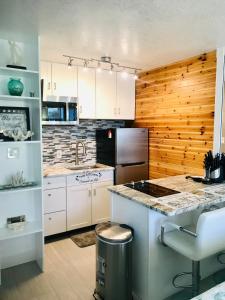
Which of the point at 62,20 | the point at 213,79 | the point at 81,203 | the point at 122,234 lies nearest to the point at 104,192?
the point at 81,203

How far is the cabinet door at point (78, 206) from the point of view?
3381 mm

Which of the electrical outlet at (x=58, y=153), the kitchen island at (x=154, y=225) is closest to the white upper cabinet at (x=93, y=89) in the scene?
the electrical outlet at (x=58, y=153)

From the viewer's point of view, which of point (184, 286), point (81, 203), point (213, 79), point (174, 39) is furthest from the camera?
point (81, 203)

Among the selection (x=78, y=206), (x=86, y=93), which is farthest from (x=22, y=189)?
(x=86, y=93)

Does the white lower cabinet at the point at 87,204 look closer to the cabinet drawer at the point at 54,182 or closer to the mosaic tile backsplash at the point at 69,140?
the cabinet drawer at the point at 54,182

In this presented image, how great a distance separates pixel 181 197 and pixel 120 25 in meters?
1.64

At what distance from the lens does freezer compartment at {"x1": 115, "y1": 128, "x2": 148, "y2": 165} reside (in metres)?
3.72

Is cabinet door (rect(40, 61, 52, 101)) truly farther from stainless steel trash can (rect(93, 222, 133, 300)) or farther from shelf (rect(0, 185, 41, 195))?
stainless steel trash can (rect(93, 222, 133, 300))

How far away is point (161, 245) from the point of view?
2.04 m

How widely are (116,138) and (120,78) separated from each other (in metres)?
1.05

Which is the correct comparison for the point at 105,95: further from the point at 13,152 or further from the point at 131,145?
the point at 13,152

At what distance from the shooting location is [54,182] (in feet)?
10.6

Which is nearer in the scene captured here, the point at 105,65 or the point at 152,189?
the point at 152,189

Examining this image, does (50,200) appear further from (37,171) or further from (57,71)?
(57,71)
